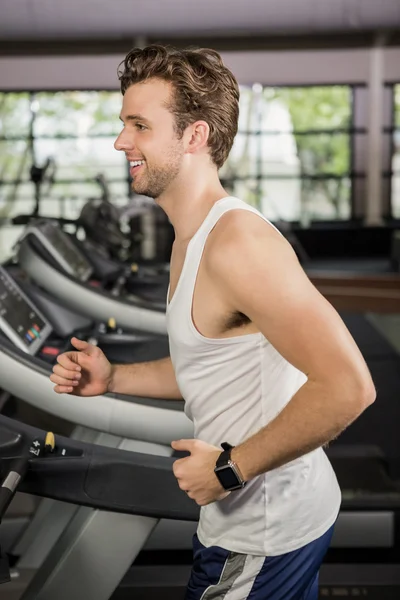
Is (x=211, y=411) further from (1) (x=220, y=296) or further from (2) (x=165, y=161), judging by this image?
(2) (x=165, y=161)

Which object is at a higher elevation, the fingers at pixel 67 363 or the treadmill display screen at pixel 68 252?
the fingers at pixel 67 363

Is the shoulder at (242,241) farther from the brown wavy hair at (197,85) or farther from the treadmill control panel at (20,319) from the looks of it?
the treadmill control panel at (20,319)

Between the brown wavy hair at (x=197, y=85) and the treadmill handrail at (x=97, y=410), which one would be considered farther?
the treadmill handrail at (x=97, y=410)

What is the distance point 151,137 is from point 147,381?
1.50 ft

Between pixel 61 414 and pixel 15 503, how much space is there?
1.14 metres

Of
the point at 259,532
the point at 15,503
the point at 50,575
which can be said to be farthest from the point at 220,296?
the point at 15,503

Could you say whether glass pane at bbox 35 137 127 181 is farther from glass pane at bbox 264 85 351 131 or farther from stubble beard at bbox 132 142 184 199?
stubble beard at bbox 132 142 184 199

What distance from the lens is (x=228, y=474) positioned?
1.06 m

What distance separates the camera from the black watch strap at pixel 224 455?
1065mm

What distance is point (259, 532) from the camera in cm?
117

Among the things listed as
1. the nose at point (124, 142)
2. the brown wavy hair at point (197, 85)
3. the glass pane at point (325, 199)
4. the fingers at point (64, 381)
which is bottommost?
the glass pane at point (325, 199)

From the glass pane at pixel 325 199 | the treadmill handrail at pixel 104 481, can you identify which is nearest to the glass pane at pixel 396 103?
the glass pane at pixel 325 199

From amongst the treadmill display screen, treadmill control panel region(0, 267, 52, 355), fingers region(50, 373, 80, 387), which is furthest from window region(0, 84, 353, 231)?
fingers region(50, 373, 80, 387)

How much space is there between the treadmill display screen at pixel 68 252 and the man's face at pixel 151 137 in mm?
2375
